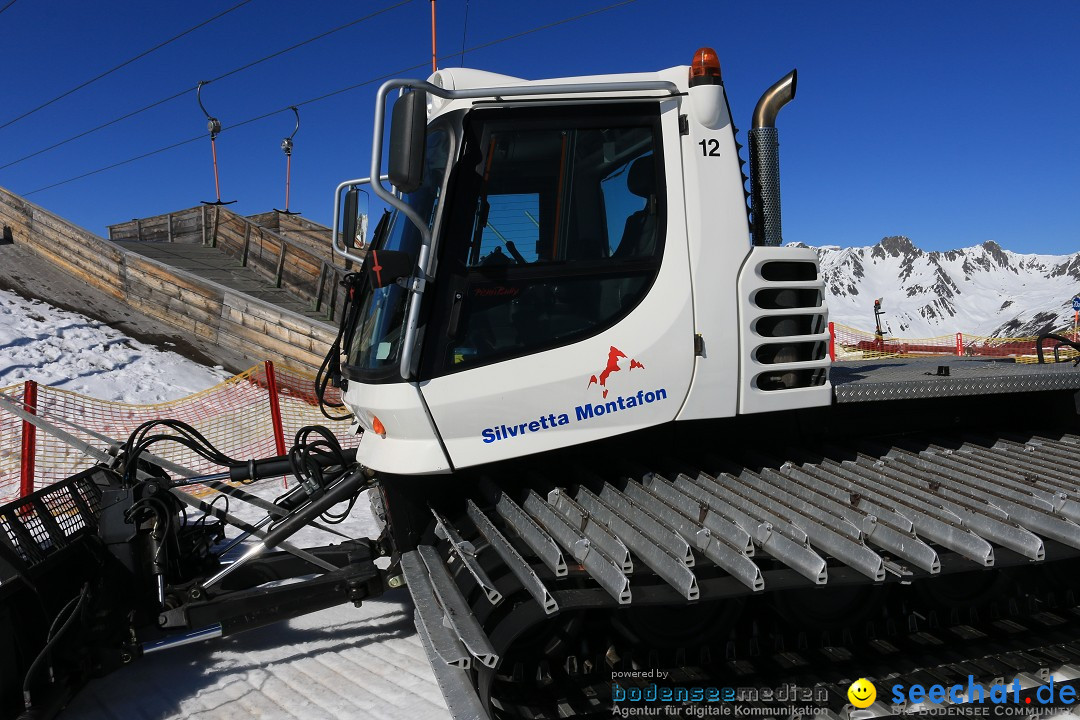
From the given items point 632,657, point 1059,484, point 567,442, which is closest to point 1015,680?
point 1059,484

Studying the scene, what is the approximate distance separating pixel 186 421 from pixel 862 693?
909 cm

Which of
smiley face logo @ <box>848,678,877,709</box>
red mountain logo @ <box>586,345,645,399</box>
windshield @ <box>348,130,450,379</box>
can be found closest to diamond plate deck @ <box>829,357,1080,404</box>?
red mountain logo @ <box>586,345,645,399</box>

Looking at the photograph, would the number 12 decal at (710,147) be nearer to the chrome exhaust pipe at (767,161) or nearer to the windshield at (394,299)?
the chrome exhaust pipe at (767,161)

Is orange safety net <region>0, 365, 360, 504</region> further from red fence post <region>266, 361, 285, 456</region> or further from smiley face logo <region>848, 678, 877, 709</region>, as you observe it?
smiley face logo <region>848, 678, 877, 709</region>

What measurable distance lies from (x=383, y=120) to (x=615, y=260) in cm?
124

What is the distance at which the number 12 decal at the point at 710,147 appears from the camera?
3770 millimetres

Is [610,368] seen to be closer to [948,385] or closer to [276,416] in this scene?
[948,385]

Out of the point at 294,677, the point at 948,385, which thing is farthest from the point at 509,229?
the point at 294,677

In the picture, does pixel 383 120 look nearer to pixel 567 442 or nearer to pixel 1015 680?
pixel 567 442

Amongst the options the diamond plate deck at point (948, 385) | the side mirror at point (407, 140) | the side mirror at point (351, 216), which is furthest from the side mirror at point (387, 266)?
the diamond plate deck at point (948, 385)

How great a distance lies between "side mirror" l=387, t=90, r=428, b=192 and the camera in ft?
10.4

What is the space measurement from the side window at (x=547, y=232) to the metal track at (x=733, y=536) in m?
0.80

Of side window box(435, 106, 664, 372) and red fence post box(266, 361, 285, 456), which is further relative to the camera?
red fence post box(266, 361, 285, 456)

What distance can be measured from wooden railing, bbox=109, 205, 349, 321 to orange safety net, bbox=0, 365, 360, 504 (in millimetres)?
2879
